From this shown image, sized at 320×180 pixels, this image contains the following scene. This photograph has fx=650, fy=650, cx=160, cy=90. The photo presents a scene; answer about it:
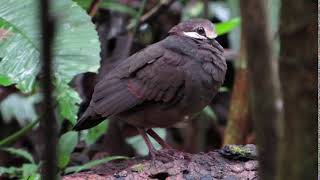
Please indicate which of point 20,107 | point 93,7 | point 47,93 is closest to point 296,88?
point 47,93

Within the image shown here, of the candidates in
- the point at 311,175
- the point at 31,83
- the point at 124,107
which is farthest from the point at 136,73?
the point at 311,175

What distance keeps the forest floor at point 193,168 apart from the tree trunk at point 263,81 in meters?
1.84

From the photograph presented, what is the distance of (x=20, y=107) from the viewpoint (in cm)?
477

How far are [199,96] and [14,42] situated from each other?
3.25ft

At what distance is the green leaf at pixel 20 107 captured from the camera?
4.77 meters

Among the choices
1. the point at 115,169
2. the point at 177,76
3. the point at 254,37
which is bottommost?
the point at 115,169

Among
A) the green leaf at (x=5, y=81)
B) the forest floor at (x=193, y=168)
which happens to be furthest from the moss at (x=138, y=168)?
the green leaf at (x=5, y=81)

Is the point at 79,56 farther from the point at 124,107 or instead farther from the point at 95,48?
the point at 124,107

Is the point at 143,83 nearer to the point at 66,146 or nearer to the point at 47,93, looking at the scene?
the point at 66,146

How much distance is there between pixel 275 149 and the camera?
121 cm

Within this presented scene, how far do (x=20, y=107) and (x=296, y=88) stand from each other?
375 centimetres

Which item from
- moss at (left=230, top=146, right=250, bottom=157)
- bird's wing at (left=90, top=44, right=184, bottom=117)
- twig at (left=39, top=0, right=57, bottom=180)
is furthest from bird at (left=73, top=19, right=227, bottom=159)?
twig at (left=39, top=0, right=57, bottom=180)

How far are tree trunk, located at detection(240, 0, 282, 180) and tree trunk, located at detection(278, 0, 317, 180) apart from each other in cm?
3

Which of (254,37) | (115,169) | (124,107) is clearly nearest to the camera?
(254,37)
